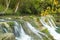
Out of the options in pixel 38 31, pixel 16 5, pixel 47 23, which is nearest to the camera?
pixel 38 31

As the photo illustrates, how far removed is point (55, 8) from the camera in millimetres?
39719

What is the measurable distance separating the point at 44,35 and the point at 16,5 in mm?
15993

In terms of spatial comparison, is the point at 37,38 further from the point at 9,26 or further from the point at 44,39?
the point at 9,26

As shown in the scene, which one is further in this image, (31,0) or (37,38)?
(31,0)

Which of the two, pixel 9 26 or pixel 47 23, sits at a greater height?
pixel 9 26

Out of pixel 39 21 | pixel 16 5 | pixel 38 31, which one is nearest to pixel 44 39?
pixel 38 31

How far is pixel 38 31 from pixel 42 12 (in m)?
17.4

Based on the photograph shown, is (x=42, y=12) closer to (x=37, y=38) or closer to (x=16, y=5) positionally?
(x=16, y=5)

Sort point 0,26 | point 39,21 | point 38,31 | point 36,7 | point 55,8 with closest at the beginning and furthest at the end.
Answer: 1. point 0,26
2. point 38,31
3. point 39,21
4. point 36,7
5. point 55,8

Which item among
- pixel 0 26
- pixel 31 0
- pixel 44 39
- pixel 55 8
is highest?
pixel 0 26

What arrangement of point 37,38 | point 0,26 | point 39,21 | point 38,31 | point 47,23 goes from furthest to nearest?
point 47,23
point 39,21
point 38,31
point 37,38
point 0,26

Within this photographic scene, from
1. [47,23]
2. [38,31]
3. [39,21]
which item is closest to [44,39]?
[38,31]

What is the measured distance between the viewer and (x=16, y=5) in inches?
1270

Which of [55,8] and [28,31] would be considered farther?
[55,8]
